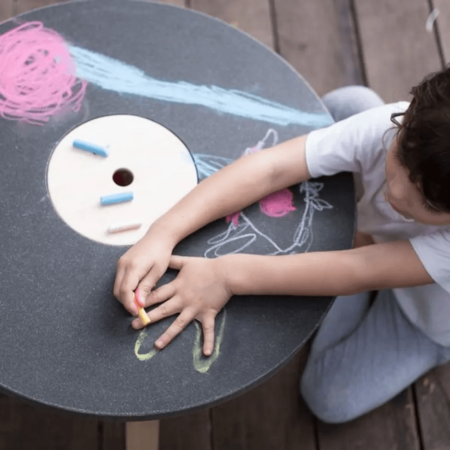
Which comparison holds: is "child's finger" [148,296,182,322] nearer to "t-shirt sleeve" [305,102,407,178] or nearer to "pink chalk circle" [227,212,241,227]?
"pink chalk circle" [227,212,241,227]

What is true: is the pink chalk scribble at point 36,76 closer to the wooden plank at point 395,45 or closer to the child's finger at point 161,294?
the child's finger at point 161,294

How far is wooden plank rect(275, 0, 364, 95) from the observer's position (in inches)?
57.5

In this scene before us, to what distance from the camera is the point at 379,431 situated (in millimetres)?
1166

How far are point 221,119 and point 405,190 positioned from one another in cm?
28

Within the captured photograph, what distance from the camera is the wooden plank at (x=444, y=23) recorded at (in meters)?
1.48

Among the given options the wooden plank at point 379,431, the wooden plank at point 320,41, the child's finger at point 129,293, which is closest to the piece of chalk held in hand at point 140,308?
the child's finger at point 129,293

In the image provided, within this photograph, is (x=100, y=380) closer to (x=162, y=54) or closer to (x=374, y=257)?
(x=374, y=257)

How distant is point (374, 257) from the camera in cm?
77

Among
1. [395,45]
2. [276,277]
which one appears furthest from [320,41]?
[276,277]

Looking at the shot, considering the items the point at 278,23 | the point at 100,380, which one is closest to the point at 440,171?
the point at 100,380

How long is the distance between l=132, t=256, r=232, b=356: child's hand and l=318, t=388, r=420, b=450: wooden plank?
526 millimetres

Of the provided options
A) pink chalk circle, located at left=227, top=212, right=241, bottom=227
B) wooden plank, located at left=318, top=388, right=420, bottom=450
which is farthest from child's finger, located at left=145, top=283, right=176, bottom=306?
wooden plank, located at left=318, top=388, right=420, bottom=450

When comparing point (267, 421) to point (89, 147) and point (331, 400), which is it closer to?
point (331, 400)

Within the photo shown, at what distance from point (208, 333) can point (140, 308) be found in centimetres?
8
